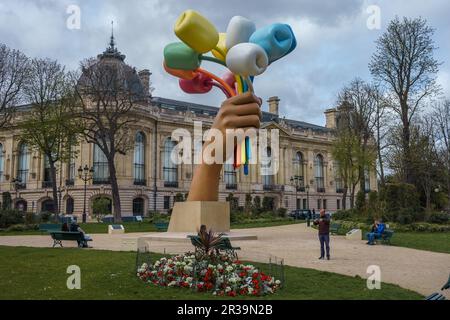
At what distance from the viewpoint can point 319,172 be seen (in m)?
73.4

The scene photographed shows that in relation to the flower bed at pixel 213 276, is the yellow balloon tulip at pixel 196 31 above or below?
above

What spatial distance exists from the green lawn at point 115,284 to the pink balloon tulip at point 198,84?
33.4 feet

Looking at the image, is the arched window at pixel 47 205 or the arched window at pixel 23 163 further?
the arched window at pixel 23 163

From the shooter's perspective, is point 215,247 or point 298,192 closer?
point 215,247

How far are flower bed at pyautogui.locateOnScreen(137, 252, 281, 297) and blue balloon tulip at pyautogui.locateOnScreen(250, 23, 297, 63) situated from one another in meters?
11.0

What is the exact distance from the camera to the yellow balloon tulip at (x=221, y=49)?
766 inches

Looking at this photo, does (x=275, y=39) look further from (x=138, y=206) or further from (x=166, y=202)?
(x=166, y=202)

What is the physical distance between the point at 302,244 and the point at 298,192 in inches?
1976

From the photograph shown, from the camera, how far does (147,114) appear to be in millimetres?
52156

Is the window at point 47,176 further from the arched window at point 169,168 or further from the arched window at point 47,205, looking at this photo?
the arched window at point 169,168

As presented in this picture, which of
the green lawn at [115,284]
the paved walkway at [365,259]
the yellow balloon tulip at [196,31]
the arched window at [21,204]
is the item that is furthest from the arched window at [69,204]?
the green lawn at [115,284]
